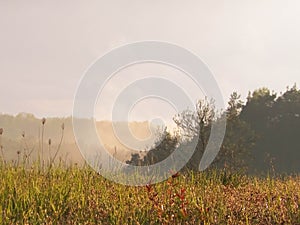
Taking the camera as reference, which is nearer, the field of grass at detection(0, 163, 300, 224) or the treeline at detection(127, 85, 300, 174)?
the field of grass at detection(0, 163, 300, 224)

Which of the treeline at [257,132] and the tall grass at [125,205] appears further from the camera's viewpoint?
the treeline at [257,132]

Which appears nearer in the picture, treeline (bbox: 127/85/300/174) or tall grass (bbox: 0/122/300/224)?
tall grass (bbox: 0/122/300/224)

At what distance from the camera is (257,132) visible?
134 feet

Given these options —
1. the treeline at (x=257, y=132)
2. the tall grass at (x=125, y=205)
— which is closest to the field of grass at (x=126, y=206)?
the tall grass at (x=125, y=205)

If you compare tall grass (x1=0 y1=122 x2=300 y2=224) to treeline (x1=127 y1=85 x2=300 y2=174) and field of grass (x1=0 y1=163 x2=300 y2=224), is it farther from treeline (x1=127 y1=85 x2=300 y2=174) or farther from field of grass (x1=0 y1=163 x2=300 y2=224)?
treeline (x1=127 y1=85 x2=300 y2=174)

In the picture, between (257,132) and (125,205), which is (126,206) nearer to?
(125,205)

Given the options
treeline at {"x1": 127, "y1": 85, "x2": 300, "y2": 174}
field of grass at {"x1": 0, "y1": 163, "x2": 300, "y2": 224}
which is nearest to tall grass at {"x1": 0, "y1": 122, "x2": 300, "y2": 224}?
field of grass at {"x1": 0, "y1": 163, "x2": 300, "y2": 224}

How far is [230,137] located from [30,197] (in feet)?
89.8

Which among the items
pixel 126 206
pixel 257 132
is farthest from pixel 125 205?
pixel 257 132

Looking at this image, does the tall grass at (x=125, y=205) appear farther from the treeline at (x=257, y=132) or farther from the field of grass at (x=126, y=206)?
the treeline at (x=257, y=132)

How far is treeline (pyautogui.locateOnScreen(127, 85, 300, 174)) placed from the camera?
2834cm

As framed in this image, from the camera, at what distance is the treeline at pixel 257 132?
28.3 meters

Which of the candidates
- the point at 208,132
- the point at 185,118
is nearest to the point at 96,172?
the point at 208,132

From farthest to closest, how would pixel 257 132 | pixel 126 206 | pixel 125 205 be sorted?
pixel 257 132
pixel 125 205
pixel 126 206
